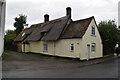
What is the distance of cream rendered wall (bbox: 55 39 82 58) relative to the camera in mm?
19372

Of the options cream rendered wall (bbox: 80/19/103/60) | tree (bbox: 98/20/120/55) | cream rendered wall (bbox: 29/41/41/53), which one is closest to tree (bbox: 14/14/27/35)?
cream rendered wall (bbox: 29/41/41/53)

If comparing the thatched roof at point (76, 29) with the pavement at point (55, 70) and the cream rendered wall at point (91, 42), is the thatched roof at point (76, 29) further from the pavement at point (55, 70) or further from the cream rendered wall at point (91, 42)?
the pavement at point (55, 70)

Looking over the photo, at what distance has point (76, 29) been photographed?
21234mm

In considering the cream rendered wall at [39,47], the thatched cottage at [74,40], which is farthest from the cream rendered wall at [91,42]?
the cream rendered wall at [39,47]

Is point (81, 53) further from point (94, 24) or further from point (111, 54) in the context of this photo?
point (111, 54)

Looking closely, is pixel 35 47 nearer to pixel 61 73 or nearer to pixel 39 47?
pixel 39 47

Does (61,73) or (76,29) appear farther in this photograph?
(76,29)

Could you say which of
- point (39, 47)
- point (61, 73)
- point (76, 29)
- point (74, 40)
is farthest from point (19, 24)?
point (61, 73)

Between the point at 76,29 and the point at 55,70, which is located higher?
the point at 76,29

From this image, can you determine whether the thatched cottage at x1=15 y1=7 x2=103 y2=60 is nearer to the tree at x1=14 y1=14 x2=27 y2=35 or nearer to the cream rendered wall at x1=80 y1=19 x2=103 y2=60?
the cream rendered wall at x1=80 y1=19 x2=103 y2=60

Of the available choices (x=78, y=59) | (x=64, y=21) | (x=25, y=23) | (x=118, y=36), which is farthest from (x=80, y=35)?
(x=25, y=23)

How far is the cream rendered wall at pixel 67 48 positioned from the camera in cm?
1937

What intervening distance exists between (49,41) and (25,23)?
1148 inches

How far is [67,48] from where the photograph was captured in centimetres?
2086
